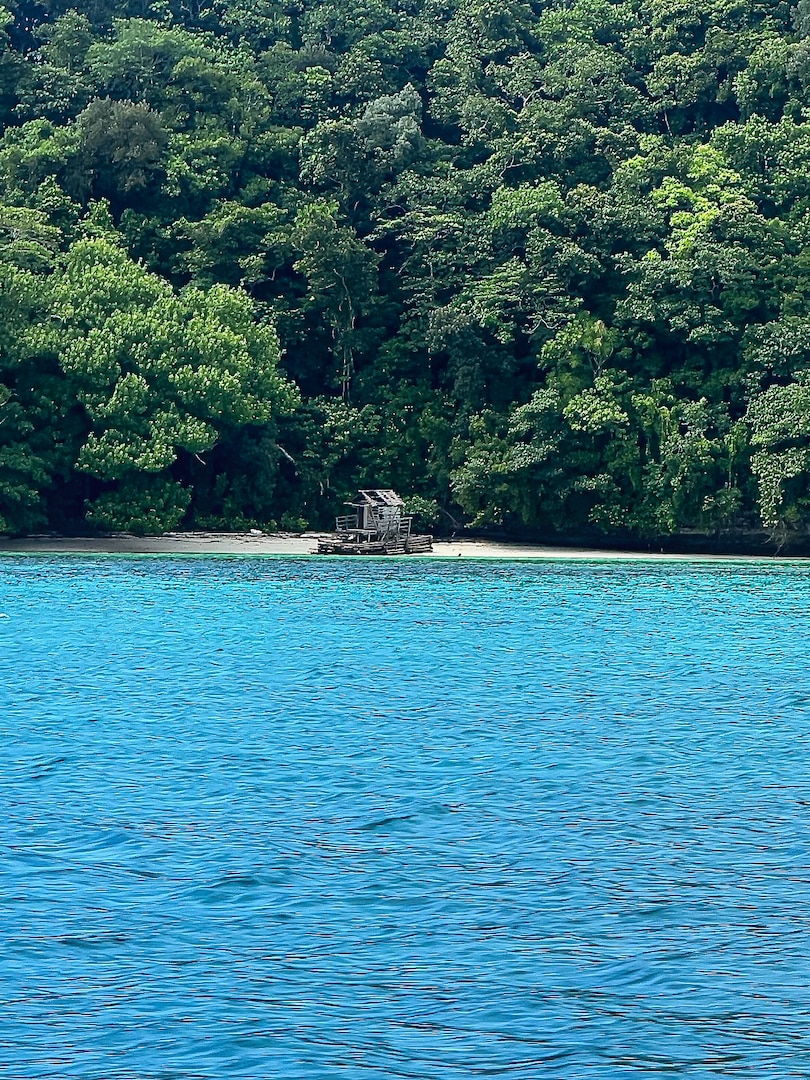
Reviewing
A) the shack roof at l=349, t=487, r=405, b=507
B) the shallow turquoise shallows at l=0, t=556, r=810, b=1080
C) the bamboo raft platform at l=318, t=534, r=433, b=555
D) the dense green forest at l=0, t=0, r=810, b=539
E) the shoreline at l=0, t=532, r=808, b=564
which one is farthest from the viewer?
the dense green forest at l=0, t=0, r=810, b=539

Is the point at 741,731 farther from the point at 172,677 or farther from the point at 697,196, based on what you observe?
the point at 697,196

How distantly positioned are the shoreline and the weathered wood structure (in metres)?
0.22

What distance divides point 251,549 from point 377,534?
2.80 m

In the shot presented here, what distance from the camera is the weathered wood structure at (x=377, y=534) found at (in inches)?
1351

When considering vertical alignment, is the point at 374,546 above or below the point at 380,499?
below

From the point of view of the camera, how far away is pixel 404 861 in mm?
9977

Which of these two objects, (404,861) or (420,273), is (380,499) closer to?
(420,273)

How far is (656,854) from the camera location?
10.1 meters

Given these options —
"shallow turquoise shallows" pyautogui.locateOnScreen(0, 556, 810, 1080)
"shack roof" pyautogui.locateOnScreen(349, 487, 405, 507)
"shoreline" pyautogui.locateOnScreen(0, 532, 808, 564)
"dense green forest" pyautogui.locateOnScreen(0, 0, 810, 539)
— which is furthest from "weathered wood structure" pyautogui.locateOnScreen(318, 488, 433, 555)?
"shallow turquoise shallows" pyautogui.locateOnScreen(0, 556, 810, 1080)

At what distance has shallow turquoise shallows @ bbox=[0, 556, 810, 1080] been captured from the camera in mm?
7281

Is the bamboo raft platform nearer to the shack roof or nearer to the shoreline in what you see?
the shoreline

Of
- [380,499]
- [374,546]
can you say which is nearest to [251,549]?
[374,546]

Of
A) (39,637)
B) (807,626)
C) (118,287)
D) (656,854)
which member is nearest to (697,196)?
(118,287)

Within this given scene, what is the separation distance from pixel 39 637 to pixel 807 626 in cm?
1093
